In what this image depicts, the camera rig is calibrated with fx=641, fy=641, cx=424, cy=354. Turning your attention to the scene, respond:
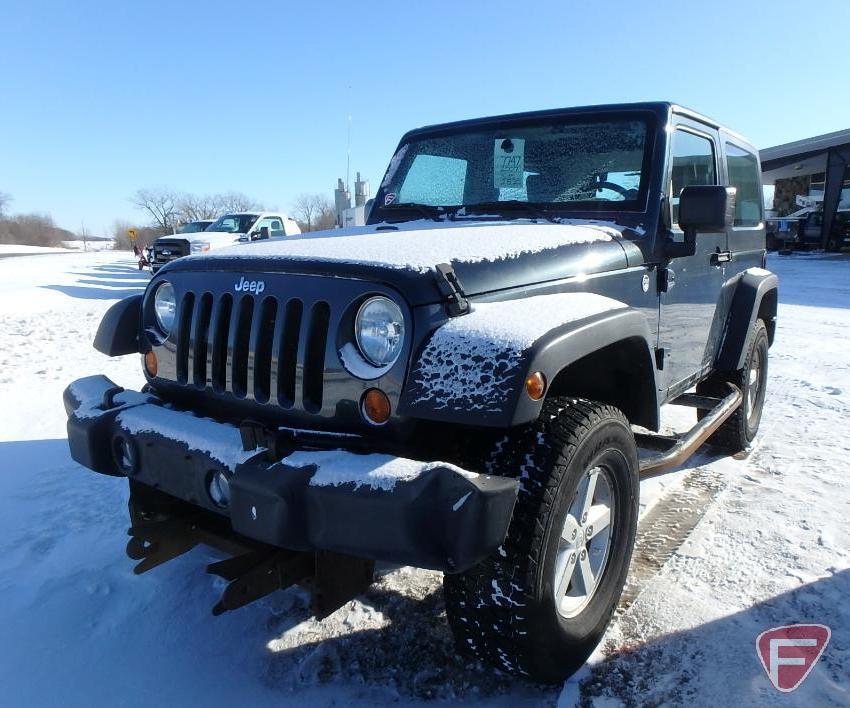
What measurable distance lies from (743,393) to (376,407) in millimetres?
3142

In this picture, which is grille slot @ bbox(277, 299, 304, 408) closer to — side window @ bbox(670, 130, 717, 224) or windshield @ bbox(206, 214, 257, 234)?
side window @ bbox(670, 130, 717, 224)

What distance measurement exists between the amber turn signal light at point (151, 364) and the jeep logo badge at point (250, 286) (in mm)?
600

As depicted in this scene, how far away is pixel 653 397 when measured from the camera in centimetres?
256

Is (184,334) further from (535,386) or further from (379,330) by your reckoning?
(535,386)

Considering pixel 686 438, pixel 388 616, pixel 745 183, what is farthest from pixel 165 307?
pixel 745 183

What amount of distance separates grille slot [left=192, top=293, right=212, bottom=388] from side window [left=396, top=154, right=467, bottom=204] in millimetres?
1567

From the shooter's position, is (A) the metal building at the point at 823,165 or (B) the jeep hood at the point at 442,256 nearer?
(B) the jeep hood at the point at 442,256

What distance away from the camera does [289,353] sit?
6.50 ft

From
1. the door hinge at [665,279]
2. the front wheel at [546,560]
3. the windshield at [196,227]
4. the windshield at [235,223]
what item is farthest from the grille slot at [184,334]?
the windshield at [196,227]

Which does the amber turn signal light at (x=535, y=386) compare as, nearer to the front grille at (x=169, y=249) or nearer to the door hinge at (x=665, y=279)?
the door hinge at (x=665, y=279)

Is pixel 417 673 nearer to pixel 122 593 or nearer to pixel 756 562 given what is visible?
pixel 122 593

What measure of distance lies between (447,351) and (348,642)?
4.10 feet

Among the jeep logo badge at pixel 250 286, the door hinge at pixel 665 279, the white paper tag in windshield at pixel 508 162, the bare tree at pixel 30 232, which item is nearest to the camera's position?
the jeep logo badge at pixel 250 286

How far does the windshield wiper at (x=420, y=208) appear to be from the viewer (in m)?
3.33
